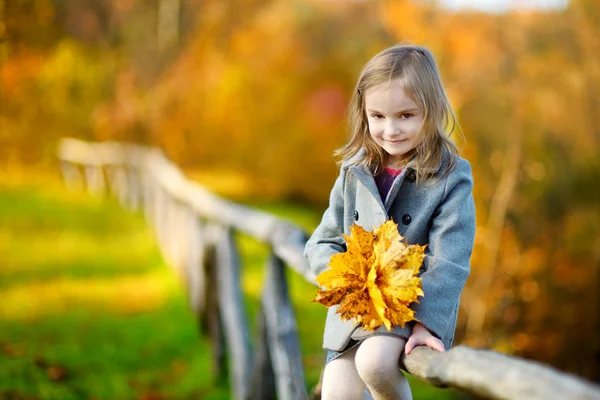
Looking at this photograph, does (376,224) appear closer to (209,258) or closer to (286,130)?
(209,258)

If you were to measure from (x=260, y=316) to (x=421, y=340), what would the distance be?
1.78m

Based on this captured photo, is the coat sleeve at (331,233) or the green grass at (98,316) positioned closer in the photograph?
the coat sleeve at (331,233)

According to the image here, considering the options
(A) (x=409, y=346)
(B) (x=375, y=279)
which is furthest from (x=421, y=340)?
(B) (x=375, y=279)

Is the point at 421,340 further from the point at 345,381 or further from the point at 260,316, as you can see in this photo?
the point at 260,316

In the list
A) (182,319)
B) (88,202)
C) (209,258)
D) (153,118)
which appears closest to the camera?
(209,258)

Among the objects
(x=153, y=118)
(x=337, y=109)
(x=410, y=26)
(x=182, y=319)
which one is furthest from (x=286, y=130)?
(x=182, y=319)

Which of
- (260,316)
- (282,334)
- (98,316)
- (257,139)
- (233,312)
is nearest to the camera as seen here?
(282,334)

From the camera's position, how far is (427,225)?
2066mm

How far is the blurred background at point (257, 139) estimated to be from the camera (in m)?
6.24

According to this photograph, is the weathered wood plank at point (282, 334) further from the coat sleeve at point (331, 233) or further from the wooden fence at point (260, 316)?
the coat sleeve at point (331, 233)

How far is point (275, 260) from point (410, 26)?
905 cm

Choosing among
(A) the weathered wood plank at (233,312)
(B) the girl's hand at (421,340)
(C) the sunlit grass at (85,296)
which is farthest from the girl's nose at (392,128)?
(C) the sunlit grass at (85,296)

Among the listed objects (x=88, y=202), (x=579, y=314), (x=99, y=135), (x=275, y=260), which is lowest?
(x=579, y=314)

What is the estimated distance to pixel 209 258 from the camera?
4.97 m
